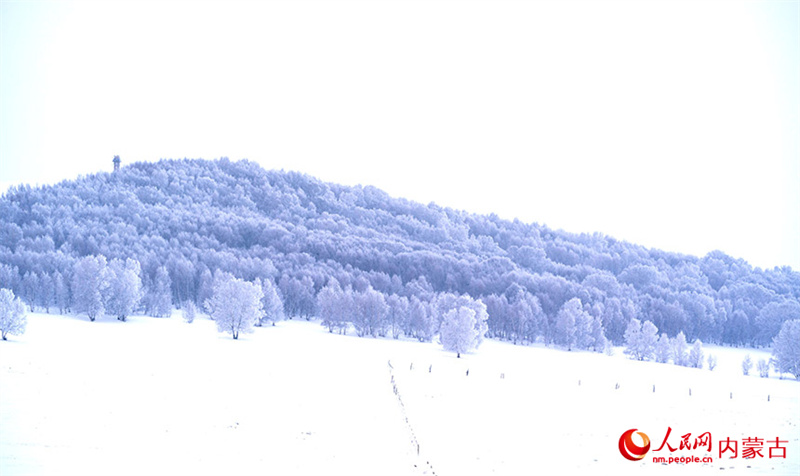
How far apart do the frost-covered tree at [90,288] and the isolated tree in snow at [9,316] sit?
99.6ft

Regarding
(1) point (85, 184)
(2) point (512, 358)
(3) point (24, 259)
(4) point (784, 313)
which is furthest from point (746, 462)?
(1) point (85, 184)

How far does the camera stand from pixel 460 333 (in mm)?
73750

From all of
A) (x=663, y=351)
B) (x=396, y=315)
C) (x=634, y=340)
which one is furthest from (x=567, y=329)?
(x=396, y=315)

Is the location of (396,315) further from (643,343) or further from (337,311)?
(643,343)

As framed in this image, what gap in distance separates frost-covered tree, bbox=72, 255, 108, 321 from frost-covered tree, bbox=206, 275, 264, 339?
67.0 feet

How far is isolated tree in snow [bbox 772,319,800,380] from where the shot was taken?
7450cm

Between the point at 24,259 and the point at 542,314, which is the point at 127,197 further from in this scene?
the point at 542,314

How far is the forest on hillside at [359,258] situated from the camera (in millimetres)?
105750

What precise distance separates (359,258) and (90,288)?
68.5 m

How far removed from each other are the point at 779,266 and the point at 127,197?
19762cm

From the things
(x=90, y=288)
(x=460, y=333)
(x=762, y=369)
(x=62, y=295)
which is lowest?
(x=762, y=369)

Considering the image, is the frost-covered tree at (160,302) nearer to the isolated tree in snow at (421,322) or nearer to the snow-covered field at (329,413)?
the snow-covered field at (329,413)

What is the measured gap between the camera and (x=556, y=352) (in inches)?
3497

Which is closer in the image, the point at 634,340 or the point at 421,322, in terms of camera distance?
the point at 634,340
